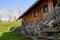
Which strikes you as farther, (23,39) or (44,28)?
(23,39)

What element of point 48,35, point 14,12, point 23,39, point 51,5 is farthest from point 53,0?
point 14,12

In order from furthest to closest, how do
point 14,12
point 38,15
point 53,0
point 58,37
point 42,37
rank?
point 14,12, point 38,15, point 53,0, point 42,37, point 58,37

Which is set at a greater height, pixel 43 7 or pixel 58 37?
pixel 43 7

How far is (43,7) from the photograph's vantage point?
18078 millimetres

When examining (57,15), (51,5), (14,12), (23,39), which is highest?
(14,12)

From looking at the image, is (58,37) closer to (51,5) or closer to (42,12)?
(51,5)

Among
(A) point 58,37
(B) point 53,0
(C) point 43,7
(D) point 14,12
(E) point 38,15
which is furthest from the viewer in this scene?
(D) point 14,12

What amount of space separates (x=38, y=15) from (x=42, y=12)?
1.52 metres

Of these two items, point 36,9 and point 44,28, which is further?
point 36,9

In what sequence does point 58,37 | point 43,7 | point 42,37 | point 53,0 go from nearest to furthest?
point 58,37 < point 42,37 < point 53,0 < point 43,7

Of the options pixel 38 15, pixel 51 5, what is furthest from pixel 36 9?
pixel 51 5

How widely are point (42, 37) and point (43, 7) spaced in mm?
4781

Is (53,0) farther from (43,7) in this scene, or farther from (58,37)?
(58,37)

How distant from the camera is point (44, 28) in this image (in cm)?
1410
